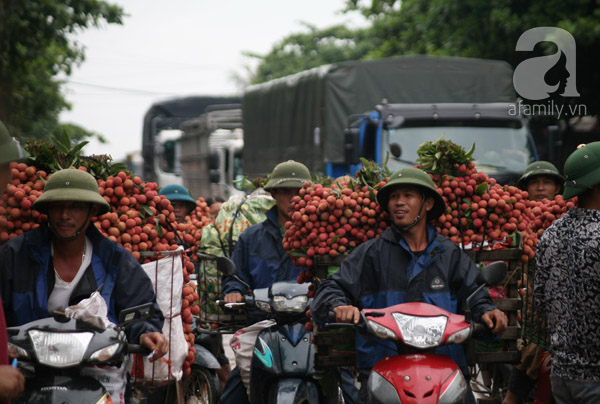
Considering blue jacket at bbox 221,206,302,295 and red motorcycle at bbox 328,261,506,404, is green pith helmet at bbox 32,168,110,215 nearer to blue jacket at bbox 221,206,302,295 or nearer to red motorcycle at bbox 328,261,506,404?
red motorcycle at bbox 328,261,506,404

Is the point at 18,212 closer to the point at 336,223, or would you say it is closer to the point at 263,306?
the point at 263,306

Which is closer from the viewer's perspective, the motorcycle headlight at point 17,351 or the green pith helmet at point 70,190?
the motorcycle headlight at point 17,351

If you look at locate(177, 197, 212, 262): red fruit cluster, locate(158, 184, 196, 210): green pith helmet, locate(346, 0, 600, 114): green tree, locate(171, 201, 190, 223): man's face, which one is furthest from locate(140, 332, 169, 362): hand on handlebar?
locate(346, 0, 600, 114): green tree

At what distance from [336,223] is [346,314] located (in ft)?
3.82

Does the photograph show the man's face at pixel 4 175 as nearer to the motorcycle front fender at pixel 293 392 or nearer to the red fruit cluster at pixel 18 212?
the red fruit cluster at pixel 18 212

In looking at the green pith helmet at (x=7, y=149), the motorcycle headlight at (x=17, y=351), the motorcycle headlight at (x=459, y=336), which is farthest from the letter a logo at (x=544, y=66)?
the green pith helmet at (x=7, y=149)

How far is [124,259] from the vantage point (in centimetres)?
443

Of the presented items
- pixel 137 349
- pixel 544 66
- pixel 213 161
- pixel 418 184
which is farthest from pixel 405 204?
pixel 213 161

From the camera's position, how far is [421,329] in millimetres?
4141

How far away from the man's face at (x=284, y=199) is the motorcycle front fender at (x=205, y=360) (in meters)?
1.30

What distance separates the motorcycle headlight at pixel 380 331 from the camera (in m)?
4.14

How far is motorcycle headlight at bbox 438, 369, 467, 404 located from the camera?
4.02 m

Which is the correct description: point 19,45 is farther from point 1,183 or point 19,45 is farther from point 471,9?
point 1,183

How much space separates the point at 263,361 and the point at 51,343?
2081mm
